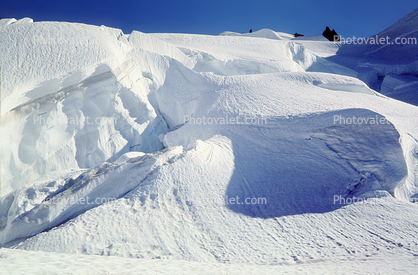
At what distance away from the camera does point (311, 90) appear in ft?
18.9

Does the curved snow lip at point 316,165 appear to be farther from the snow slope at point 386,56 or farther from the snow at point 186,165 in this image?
the snow slope at point 386,56

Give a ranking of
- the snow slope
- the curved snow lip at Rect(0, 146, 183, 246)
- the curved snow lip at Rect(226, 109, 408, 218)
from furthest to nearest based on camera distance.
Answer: the snow slope
the curved snow lip at Rect(226, 109, 408, 218)
the curved snow lip at Rect(0, 146, 183, 246)

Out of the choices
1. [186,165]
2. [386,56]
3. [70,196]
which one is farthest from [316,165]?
[386,56]

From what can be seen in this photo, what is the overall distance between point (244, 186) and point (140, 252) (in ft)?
5.21

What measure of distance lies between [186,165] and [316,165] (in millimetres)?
1894

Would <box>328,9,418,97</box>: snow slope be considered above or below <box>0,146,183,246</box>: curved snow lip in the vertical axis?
above

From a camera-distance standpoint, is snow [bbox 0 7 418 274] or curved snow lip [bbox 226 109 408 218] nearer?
snow [bbox 0 7 418 274]

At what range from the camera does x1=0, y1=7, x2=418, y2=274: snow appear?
2746mm

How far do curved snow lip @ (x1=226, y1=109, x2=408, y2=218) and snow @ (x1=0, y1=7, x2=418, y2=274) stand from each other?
18 millimetres

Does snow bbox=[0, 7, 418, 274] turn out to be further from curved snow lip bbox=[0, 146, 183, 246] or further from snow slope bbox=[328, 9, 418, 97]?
snow slope bbox=[328, 9, 418, 97]

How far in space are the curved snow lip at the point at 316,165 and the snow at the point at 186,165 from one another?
0.06ft

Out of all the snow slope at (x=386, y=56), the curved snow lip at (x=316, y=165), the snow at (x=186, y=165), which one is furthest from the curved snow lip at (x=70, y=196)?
the snow slope at (x=386, y=56)

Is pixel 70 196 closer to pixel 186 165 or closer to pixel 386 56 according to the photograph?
pixel 186 165

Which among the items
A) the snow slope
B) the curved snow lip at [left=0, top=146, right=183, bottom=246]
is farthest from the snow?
the snow slope
